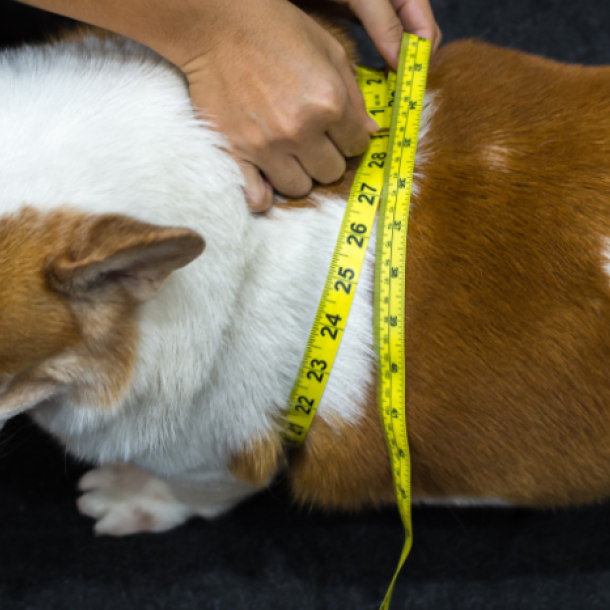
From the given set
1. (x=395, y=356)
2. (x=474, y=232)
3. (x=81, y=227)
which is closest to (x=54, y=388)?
(x=81, y=227)

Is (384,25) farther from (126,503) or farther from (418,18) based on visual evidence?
(126,503)

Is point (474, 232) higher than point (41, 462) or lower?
higher

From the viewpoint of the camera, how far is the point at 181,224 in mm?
754

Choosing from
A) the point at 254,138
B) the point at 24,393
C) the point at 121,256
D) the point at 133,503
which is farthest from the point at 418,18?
the point at 133,503

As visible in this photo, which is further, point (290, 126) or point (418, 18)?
point (418, 18)

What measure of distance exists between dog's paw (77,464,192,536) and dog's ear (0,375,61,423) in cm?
54

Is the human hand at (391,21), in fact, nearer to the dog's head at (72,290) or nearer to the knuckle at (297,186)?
the knuckle at (297,186)

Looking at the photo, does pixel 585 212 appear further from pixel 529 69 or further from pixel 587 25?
pixel 587 25

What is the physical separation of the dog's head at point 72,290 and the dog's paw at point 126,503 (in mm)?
577

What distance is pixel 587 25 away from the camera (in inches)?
69.6

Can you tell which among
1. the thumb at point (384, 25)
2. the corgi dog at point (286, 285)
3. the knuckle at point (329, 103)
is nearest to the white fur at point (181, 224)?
the corgi dog at point (286, 285)

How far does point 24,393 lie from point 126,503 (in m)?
0.63

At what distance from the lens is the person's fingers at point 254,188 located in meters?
0.81

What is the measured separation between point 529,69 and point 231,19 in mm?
491
